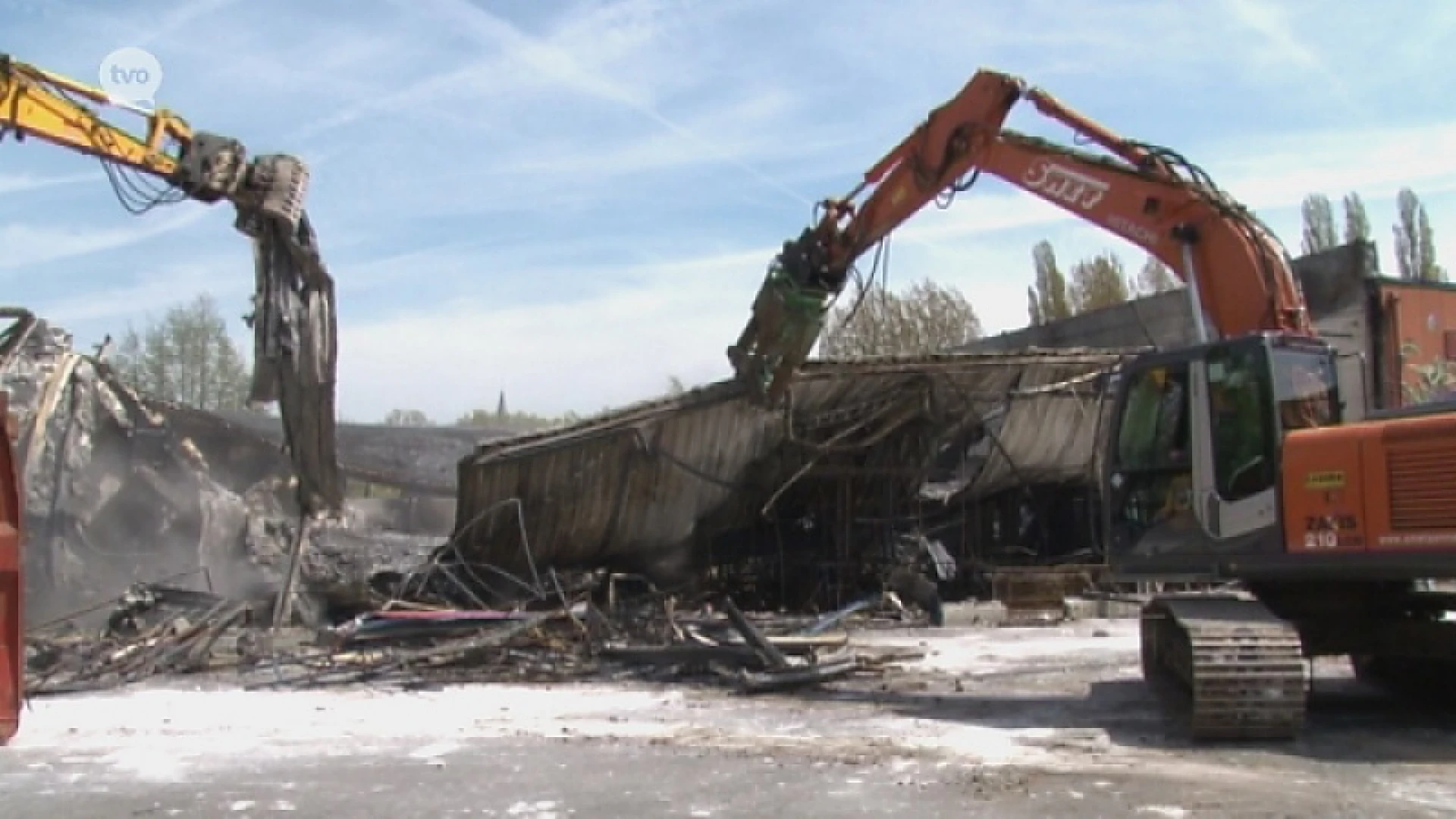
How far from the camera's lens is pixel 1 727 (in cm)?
799

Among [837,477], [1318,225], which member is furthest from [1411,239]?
[837,477]

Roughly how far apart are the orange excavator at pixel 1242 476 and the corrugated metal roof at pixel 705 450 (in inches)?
226

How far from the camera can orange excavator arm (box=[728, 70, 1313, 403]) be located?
30.9 feet

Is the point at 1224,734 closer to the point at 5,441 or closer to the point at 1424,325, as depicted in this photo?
the point at 5,441

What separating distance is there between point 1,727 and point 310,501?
24.8 ft

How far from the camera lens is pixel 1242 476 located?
855cm

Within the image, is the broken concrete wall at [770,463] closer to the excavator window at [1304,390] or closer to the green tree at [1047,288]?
the excavator window at [1304,390]

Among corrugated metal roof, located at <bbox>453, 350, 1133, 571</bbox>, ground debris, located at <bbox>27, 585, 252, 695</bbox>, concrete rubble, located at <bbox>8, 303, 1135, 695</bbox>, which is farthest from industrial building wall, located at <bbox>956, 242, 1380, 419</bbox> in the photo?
ground debris, located at <bbox>27, 585, 252, 695</bbox>

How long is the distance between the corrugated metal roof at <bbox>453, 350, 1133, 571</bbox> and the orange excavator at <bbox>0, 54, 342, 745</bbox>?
6.27ft

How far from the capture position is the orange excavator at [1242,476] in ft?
25.9

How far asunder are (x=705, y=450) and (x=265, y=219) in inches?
228

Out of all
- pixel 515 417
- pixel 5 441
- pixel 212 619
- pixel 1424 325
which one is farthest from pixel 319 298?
pixel 515 417

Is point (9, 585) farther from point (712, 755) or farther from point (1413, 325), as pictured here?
point (1413, 325)

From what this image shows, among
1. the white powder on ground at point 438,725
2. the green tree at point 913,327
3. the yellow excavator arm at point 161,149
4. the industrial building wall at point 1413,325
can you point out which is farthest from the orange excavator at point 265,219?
the green tree at point 913,327
